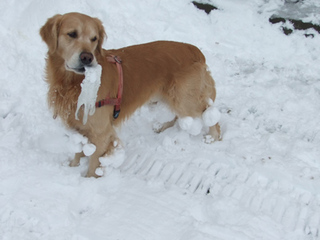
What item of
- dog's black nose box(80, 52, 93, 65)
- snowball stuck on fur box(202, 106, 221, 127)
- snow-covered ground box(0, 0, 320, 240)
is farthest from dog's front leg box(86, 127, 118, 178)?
snowball stuck on fur box(202, 106, 221, 127)

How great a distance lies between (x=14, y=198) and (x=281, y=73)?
3.49 metres

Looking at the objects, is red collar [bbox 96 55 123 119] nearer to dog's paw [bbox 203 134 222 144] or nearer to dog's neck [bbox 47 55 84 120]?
dog's neck [bbox 47 55 84 120]

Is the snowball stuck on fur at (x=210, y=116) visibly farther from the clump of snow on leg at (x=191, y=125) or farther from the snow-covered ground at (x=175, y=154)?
the snow-covered ground at (x=175, y=154)

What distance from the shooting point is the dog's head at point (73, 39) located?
7.12 ft

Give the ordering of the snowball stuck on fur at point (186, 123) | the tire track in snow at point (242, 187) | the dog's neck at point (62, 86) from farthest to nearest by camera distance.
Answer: the snowball stuck on fur at point (186, 123), the tire track in snow at point (242, 187), the dog's neck at point (62, 86)

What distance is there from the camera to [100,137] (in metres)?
2.74

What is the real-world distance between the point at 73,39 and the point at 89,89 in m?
0.38

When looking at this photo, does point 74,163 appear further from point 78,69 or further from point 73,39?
point 73,39

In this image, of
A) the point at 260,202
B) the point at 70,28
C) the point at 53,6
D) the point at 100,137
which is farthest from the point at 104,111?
the point at 53,6

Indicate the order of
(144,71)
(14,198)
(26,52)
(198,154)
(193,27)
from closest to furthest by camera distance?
(14,198), (144,71), (198,154), (26,52), (193,27)

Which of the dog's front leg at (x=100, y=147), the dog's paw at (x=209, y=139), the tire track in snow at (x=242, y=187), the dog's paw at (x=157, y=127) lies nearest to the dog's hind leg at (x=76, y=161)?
the dog's front leg at (x=100, y=147)

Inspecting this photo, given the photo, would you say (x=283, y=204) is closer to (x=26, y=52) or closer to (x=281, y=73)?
(x=281, y=73)

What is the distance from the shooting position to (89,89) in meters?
2.25

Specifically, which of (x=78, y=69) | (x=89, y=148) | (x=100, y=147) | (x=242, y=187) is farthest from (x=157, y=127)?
(x=78, y=69)
